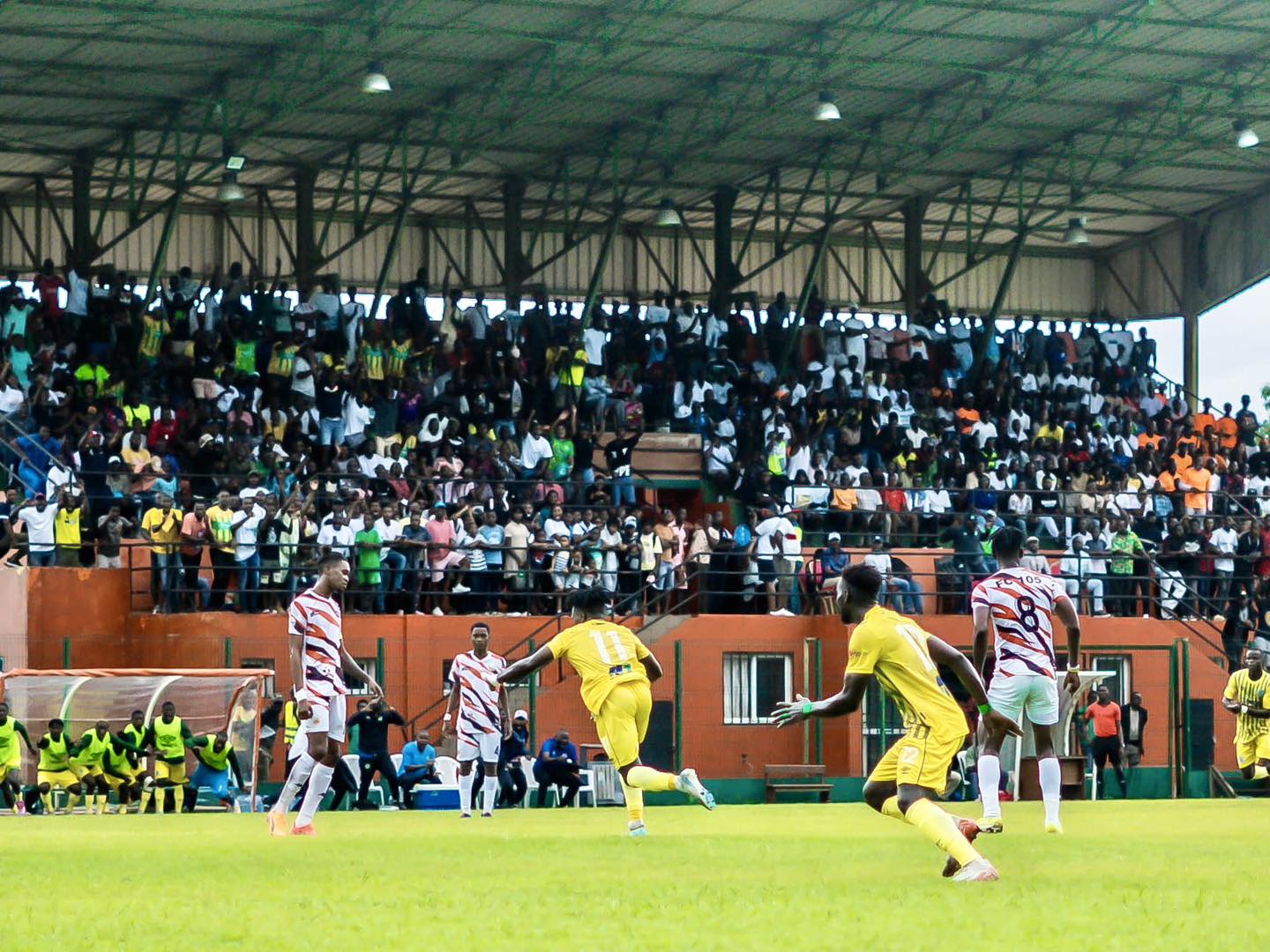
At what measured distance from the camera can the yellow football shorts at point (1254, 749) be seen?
25672mm

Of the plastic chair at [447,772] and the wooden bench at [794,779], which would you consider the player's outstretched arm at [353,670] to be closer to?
the plastic chair at [447,772]

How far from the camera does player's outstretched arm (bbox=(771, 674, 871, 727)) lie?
1148 cm

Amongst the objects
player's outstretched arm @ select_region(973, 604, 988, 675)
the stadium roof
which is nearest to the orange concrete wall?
the stadium roof

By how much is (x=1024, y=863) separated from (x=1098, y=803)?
40.2ft

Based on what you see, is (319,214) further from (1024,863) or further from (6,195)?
(1024,863)

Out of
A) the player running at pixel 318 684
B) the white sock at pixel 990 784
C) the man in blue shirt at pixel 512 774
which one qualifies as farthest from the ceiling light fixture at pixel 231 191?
the white sock at pixel 990 784

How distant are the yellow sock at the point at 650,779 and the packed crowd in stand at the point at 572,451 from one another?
44.2 ft

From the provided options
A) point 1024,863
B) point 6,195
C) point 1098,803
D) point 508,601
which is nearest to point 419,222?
point 6,195

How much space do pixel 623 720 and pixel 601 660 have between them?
515mm

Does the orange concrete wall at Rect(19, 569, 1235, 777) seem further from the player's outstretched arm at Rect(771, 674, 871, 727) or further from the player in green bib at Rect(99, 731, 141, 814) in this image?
the player's outstretched arm at Rect(771, 674, 871, 727)

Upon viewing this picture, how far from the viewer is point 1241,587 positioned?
39.0 meters

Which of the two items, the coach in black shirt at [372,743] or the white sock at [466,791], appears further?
the coach in black shirt at [372,743]

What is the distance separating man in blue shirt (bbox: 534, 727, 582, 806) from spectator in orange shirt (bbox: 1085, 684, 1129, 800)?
7504mm

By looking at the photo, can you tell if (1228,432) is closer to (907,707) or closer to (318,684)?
(318,684)
